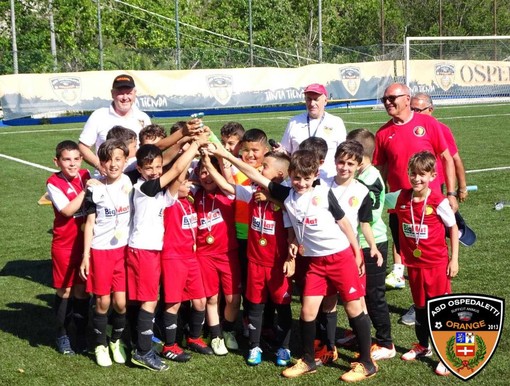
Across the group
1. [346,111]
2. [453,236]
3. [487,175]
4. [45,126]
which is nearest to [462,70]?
[346,111]

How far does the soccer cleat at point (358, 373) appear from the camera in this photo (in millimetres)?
5883

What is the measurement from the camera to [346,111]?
31484mm

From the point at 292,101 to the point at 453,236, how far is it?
88.7 ft

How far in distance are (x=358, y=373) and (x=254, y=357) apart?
2.83ft

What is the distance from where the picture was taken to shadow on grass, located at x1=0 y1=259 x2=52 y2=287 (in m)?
9.07

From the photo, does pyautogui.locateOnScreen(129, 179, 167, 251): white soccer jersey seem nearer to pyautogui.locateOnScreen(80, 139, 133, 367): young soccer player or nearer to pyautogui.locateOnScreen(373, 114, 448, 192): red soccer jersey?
pyautogui.locateOnScreen(80, 139, 133, 367): young soccer player

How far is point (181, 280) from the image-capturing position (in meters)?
6.36

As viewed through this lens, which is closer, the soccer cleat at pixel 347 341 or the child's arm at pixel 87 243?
the child's arm at pixel 87 243

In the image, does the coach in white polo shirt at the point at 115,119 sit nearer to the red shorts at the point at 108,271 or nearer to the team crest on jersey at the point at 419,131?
the red shorts at the point at 108,271

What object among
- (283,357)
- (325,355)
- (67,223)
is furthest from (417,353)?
(67,223)

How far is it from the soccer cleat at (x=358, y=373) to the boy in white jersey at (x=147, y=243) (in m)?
1.42

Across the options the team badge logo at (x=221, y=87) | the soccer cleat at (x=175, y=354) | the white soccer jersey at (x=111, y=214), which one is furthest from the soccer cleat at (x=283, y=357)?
the team badge logo at (x=221, y=87)

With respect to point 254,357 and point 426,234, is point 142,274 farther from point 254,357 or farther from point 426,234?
point 426,234

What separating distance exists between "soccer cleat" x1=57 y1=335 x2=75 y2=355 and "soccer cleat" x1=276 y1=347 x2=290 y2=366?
1731mm
